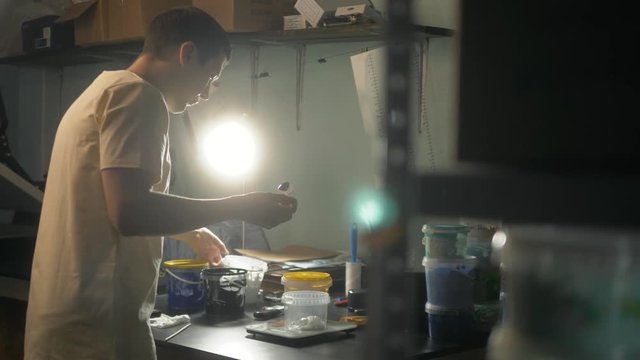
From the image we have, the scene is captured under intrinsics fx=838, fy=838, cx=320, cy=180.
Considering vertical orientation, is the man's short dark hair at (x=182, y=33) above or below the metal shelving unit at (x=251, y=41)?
below

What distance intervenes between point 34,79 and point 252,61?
145cm

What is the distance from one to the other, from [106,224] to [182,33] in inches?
19.3

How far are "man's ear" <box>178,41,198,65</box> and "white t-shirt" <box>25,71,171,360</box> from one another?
0.49 ft

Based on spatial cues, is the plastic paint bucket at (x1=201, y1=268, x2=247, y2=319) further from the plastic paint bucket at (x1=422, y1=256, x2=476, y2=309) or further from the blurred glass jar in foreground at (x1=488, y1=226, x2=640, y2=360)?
the blurred glass jar in foreground at (x1=488, y1=226, x2=640, y2=360)

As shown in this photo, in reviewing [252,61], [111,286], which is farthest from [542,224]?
[252,61]

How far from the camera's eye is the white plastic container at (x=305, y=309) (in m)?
1.94

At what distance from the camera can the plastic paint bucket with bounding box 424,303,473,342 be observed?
186cm

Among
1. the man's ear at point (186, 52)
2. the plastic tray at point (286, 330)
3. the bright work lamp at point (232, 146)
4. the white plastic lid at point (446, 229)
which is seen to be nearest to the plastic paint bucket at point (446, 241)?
the white plastic lid at point (446, 229)

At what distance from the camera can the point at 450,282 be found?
6.03ft

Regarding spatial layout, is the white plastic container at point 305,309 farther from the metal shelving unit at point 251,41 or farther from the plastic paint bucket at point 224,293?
the metal shelving unit at point 251,41

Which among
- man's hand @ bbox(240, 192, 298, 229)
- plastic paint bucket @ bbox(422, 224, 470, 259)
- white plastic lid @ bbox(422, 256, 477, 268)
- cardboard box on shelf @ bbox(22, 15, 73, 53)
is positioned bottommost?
white plastic lid @ bbox(422, 256, 477, 268)

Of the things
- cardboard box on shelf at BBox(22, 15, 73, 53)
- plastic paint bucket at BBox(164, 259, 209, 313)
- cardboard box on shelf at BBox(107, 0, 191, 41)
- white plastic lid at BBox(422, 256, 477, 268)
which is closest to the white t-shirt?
plastic paint bucket at BBox(164, 259, 209, 313)

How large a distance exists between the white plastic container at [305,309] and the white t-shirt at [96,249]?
337 mm

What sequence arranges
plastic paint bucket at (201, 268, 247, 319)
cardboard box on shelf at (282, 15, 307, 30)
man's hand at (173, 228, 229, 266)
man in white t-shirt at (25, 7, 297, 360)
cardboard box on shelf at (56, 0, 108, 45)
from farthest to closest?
cardboard box on shelf at (56, 0, 108, 45) < cardboard box on shelf at (282, 15, 307, 30) < man's hand at (173, 228, 229, 266) < plastic paint bucket at (201, 268, 247, 319) < man in white t-shirt at (25, 7, 297, 360)
